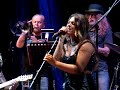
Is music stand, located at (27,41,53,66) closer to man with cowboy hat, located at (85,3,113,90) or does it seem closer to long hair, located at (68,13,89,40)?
man with cowboy hat, located at (85,3,113,90)

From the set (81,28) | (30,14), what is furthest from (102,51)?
(30,14)

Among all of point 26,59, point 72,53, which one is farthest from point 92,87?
point 26,59

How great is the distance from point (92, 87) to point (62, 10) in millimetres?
3323

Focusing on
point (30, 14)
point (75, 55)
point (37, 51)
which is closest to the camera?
point (75, 55)

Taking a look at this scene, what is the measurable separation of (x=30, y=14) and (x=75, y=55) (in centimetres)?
327

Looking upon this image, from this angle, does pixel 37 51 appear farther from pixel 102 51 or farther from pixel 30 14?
pixel 30 14

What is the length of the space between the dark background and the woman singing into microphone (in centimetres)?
251

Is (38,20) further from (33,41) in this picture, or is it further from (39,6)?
(39,6)

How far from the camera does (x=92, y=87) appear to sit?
341cm

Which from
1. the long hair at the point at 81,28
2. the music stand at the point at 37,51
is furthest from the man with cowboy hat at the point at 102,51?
the long hair at the point at 81,28

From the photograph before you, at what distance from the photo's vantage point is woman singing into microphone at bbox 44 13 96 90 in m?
3.37

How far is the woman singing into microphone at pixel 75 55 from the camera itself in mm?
3373

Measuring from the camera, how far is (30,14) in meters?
6.55

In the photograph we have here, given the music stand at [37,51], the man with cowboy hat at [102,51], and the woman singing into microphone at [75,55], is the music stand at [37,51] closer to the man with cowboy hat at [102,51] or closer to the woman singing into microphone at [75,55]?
the man with cowboy hat at [102,51]
